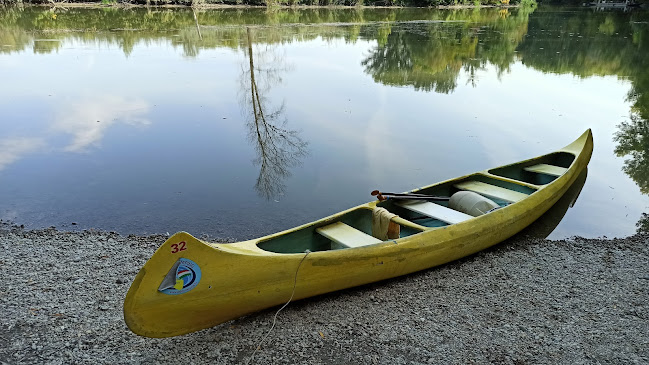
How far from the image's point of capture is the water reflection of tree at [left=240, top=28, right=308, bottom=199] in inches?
321

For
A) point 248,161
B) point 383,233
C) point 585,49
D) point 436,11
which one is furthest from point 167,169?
point 436,11

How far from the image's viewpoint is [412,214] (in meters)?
5.96

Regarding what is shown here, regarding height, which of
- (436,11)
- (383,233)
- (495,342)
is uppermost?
(436,11)

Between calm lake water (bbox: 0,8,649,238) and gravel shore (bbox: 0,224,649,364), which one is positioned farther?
calm lake water (bbox: 0,8,649,238)

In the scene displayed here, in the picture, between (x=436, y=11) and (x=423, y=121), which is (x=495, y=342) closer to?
(x=423, y=121)

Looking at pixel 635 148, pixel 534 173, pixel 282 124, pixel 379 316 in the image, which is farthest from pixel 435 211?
pixel 635 148

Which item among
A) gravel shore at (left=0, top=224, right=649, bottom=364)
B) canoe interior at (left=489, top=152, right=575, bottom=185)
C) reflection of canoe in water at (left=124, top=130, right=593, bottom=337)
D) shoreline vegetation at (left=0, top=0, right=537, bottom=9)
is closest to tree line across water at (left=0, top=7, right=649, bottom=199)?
canoe interior at (left=489, top=152, right=575, bottom=185)

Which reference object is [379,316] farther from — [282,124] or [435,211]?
[282,124]

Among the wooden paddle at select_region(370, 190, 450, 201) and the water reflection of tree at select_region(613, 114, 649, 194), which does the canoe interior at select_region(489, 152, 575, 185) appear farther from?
the wooden paddle at select_region(370, 190, 450, 201)

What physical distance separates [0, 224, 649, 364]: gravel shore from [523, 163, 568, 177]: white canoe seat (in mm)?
1923

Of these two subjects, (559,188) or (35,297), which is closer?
(35,297)

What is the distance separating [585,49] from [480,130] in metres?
14.8

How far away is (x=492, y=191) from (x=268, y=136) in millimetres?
5171

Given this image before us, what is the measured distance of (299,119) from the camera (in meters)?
11.2
